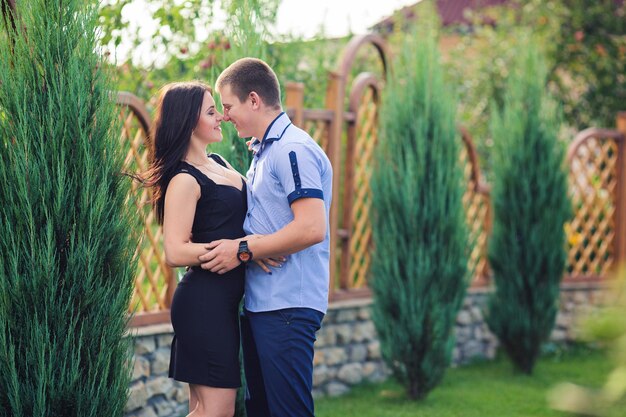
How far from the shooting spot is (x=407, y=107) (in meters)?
6.10

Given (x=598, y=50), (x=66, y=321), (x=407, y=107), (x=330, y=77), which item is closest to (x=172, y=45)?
(x=330, y=77)

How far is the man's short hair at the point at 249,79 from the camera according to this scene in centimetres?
317

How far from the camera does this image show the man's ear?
319 cm

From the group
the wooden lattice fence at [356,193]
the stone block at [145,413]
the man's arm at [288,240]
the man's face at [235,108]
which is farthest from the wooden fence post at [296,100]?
the man's arm at [288,240]

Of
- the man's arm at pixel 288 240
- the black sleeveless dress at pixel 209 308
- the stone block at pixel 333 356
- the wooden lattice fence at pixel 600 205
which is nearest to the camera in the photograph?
the man's arm at pixel 288 240

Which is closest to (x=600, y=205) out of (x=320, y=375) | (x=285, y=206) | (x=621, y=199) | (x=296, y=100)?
(x=621, y=199)

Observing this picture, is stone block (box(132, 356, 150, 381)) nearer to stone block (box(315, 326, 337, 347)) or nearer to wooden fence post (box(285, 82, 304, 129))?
stone block (box(315, 326, 337, 347))

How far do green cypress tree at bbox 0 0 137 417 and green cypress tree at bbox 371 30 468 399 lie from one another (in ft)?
10.3

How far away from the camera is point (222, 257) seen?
3.10m

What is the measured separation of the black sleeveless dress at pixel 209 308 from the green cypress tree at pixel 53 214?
288 millimetres

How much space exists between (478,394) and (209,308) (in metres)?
3.72

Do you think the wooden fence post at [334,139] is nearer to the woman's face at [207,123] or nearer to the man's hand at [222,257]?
the woman's face at [207,123]

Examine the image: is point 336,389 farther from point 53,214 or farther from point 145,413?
point 53,214

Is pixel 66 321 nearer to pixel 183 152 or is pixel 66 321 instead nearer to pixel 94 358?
pixel 94 358
